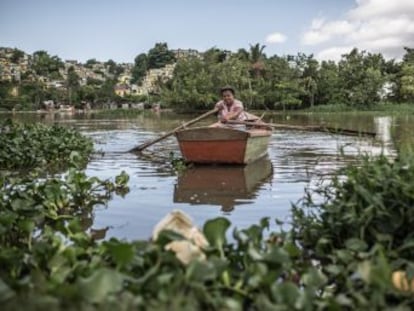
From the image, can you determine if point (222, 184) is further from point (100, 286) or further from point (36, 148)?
point (100, 286)

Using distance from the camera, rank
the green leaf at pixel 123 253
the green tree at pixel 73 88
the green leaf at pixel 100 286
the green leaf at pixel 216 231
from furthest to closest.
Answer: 1. the green tree at pixel 73 88
2. the green leaf at pixel 216 231
3. the green leaf at pixel 123 253
4. the green leaf at pixel 100 286

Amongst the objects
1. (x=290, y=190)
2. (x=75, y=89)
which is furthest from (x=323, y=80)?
(x=290, y=190)

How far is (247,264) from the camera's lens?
3.48 meters

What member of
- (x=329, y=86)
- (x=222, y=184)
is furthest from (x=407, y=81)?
(x=222, y=184)

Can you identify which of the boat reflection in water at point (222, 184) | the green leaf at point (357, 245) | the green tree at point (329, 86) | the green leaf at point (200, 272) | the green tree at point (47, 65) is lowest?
the boat reflection in water at point (222, 184)

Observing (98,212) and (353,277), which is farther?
(98,212)

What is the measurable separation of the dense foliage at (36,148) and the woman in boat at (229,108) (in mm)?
3005

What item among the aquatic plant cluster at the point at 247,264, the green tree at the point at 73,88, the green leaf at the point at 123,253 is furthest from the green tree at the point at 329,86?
the green leaf at the point at 123,253

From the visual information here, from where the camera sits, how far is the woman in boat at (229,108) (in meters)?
11.4

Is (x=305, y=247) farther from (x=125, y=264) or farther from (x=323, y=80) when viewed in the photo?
(x=323, y=80)

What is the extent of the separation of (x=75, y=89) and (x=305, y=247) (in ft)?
277

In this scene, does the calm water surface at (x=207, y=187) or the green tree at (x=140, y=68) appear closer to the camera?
the calm water surface at (x=207, y=187)

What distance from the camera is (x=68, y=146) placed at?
11.7 metres

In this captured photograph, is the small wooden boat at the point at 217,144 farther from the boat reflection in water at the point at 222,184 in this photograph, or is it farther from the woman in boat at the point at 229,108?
the woman in boat at the point at 229,108
